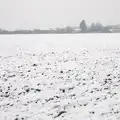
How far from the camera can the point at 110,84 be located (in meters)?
11.5

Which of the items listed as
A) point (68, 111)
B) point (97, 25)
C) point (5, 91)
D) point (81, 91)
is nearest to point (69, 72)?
point (81, 91)

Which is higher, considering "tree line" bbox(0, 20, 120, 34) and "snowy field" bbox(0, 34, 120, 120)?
"tree line" bbox(0, 20, 120, 34)

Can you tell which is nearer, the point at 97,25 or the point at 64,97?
the point at 64,97

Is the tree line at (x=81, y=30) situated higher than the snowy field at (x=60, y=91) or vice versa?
the tree line at (x=81, y=30)

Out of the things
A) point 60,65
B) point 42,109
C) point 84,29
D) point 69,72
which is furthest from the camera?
point 84,29

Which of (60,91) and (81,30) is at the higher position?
(81,30)

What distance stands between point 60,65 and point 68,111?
763 centimetres

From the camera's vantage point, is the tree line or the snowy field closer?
the snowy field

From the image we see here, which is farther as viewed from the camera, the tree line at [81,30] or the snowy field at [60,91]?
the tree line at [81,30]

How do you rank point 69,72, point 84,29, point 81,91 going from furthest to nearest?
point 84,29, point 69,72, point 81,91

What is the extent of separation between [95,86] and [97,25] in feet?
298

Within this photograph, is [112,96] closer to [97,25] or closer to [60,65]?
[60,65]

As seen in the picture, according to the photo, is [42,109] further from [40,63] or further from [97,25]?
[97,25]

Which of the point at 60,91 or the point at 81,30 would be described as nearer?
the point at 60,91
